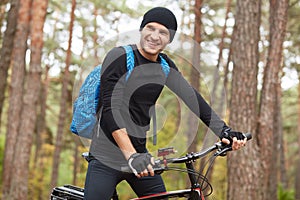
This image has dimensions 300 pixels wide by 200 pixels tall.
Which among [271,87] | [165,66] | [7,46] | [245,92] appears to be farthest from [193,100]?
[7,46]

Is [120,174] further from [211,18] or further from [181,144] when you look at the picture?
[211,18]

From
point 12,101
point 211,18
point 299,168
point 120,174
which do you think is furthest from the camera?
point 299,168

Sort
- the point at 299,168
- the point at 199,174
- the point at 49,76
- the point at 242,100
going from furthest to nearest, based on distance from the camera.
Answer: the point at 49,76, the point at 299,168, the point at 242,100, the point at 199,174

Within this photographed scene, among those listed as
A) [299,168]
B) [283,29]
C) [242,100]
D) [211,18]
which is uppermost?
[211,18]

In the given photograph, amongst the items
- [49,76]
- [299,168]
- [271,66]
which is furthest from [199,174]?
[49,76]

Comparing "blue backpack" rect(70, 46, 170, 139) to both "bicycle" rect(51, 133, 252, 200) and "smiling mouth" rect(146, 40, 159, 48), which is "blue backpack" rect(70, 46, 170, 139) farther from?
"bicycle" rect(51, 133, 252, 200)

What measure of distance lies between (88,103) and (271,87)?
6516 mm

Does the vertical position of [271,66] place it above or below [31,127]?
above

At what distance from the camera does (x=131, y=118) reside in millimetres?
3635

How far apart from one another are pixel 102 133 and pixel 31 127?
9832 mm

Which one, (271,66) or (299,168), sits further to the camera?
(299,168)

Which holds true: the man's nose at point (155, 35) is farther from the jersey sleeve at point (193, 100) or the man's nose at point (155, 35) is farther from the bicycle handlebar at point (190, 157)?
the bicycle handlebar at point (190, 157)

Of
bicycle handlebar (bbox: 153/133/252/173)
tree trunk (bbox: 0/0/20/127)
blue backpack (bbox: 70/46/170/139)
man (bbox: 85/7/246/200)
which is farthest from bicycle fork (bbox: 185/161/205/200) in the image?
tree trunk (bbox: 0/0/20/127)

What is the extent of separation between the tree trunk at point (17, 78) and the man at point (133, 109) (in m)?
8.90
